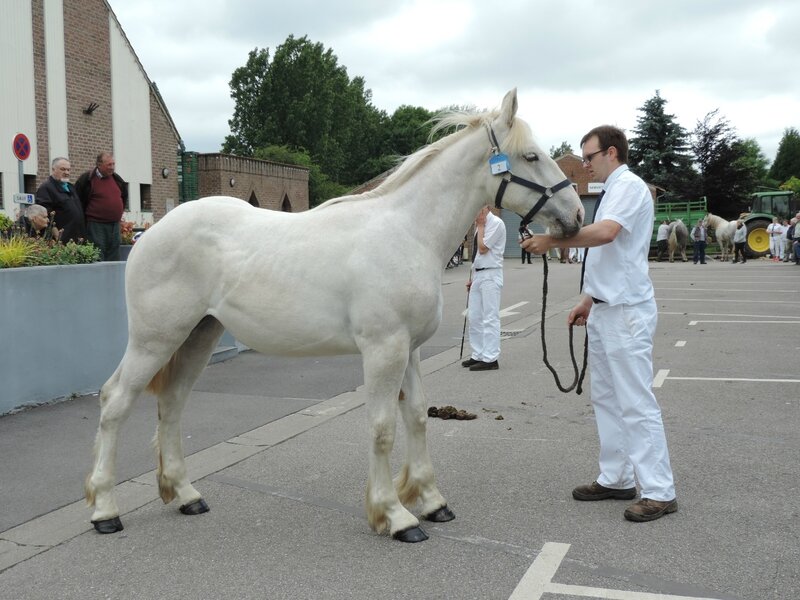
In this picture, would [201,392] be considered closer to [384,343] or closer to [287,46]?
[384,343]

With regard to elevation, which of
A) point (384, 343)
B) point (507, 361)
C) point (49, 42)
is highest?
point (49, 42)

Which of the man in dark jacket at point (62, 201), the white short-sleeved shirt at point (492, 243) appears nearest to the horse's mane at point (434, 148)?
the white short-sleeved shirt at point (492, 243)

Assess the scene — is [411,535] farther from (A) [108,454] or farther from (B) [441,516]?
(A) [108,454]

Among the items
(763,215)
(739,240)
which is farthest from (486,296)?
(763,215)

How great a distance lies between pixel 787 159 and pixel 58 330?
102 meters

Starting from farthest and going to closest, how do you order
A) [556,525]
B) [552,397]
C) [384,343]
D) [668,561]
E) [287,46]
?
[287,46] < [552,397] < [556,525] < [384,343] < [668,561]

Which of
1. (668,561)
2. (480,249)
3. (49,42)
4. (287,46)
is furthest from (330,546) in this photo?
(287,46)

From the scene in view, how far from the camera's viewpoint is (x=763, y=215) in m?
35.9

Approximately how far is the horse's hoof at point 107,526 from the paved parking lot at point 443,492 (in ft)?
0.17

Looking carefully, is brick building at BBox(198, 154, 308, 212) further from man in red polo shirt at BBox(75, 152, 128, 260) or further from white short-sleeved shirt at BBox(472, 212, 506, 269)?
white short-sleeved shirt at BBox(472, 212, 506, 269)

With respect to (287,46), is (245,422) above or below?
below

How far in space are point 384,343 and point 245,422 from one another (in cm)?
291

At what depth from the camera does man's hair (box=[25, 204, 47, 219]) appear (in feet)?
26.9

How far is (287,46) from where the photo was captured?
208 feet
